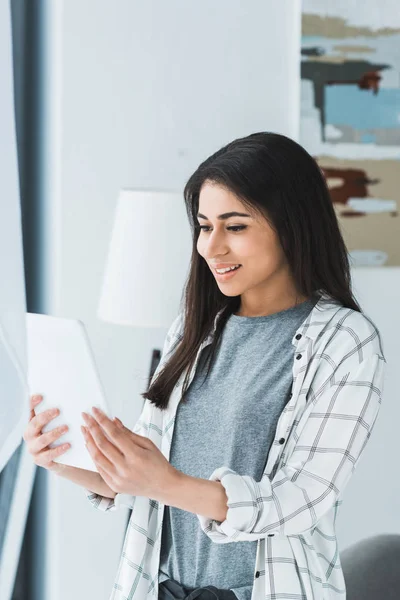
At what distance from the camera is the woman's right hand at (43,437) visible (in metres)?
1.51

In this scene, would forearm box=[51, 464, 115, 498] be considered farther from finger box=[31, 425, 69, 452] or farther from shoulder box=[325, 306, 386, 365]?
shoulder box=[325, 306, 386, 365]

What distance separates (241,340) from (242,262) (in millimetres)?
155

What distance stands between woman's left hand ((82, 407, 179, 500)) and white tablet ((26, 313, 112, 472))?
38mm

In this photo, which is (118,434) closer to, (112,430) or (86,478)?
(112,430)

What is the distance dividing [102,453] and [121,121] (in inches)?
54.5

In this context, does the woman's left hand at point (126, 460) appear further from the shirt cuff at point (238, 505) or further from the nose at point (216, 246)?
the nose at point (216, 246)

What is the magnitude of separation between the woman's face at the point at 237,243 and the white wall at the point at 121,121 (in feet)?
3.37

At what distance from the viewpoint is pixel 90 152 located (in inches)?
100

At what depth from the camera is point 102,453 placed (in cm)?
139

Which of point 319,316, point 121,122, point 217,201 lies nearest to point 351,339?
point 319,316

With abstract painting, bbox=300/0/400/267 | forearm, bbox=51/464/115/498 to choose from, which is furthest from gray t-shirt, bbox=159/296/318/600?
abstract painting, bbox=300/0/400/267

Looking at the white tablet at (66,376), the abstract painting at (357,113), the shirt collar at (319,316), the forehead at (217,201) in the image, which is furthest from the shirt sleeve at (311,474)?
the abstract painting at (357,113)

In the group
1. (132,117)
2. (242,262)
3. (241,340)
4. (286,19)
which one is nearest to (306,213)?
(242,262)

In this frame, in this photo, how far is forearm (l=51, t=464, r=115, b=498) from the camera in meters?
1.57
